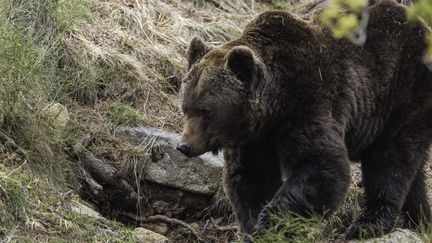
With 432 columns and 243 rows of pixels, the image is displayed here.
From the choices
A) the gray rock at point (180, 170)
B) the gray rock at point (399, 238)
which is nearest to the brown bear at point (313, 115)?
the gray rock at point (399, 238)

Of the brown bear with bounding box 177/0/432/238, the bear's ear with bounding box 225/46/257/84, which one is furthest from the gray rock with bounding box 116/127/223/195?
the bear's ear with bounding box 225/46/257/84

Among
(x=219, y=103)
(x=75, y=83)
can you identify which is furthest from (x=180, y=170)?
(x=219, y=103)

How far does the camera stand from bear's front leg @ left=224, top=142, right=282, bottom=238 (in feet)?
20.3

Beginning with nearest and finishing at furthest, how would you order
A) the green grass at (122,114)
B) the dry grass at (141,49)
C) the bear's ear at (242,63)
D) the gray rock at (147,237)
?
the bear's ear at (242,63) → the gray rock at (147,237) → the green grass at (122,114) → the dry grass at (141,49)

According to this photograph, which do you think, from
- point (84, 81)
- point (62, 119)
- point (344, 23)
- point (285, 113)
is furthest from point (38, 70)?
point (344, 23)

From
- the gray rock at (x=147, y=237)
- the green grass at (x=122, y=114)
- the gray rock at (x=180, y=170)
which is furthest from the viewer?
the green grass at (x=122, y=114)

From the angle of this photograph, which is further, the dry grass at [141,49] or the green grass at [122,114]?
the dry grass at [141,49]

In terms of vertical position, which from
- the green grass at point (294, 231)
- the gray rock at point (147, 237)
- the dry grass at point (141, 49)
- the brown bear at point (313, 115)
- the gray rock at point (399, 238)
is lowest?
the gray rock at point (147, 237)

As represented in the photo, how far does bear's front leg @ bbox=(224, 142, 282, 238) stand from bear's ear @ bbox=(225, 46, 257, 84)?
61 cm

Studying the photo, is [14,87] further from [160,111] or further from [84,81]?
[160,111]

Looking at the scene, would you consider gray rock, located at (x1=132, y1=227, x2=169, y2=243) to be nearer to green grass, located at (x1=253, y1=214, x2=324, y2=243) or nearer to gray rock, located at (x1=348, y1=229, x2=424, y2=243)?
green grass, located at (x1=253, y1=214, x2=324, y2=243)

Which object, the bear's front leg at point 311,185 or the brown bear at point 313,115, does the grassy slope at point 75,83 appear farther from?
the bear's front leg at point 311,185

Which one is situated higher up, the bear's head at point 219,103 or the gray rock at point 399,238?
the bear's head at point 219,103

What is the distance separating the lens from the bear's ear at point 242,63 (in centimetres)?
572
